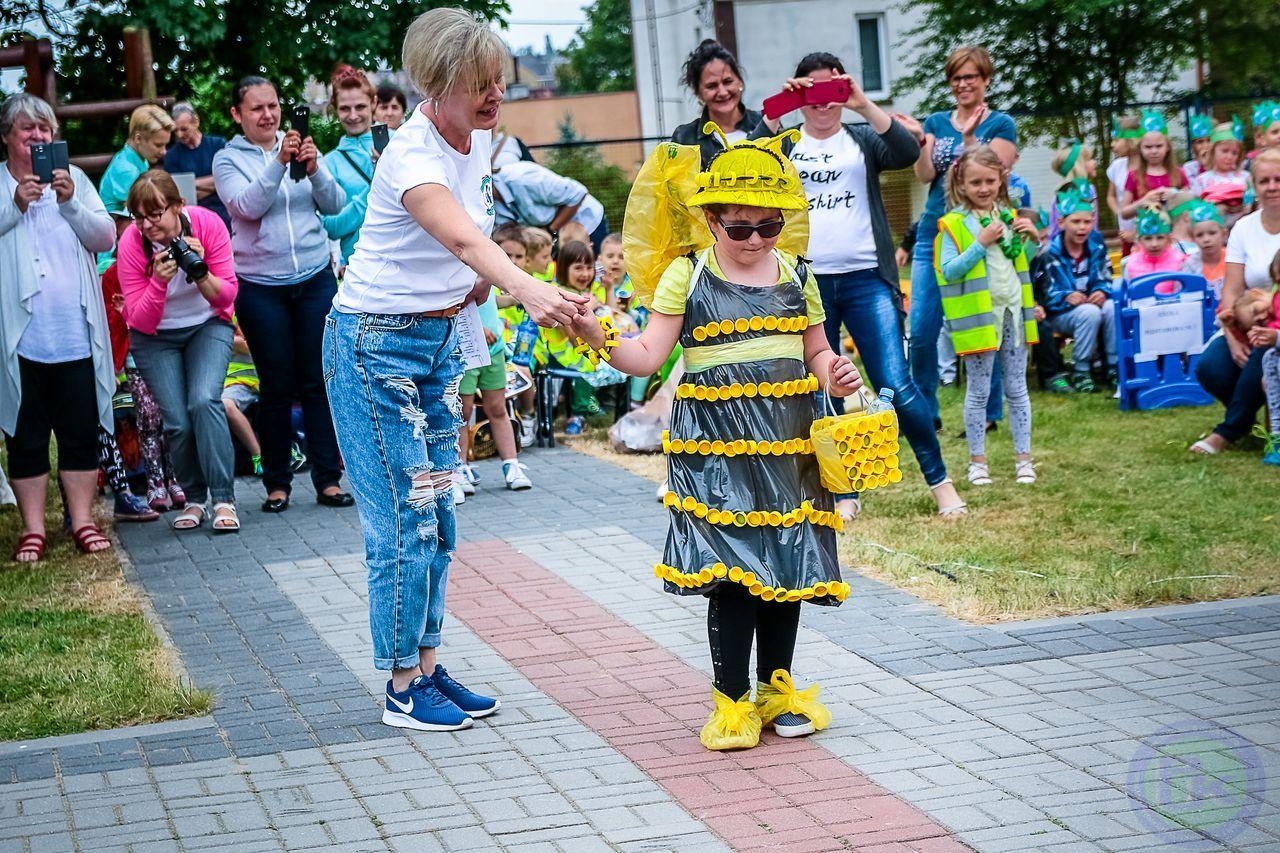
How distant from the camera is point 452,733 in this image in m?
5.04

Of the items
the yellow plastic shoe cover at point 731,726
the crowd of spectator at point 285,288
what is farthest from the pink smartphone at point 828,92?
the yellow plastic shoe cover at point 731,726

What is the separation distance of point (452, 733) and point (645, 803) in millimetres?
950

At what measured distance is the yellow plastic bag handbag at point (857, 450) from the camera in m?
4.67

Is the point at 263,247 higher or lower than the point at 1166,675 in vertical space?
higher

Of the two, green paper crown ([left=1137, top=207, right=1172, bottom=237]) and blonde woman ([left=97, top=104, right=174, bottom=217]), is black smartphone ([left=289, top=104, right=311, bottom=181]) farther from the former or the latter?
green paper crown ([left=1137, top=207, right=1172, bottom=237])

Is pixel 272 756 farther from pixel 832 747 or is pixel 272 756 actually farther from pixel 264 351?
pixel 264 351

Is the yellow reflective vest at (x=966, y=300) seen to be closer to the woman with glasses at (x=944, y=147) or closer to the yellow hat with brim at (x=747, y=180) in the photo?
the woman with glasses at (x=944, y=147)

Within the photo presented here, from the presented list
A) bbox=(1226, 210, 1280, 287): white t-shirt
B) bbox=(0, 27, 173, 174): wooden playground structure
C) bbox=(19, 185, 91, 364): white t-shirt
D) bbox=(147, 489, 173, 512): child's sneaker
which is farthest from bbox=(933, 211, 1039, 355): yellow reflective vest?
bbox=(0, 27, 173, 174): wooden playground structure

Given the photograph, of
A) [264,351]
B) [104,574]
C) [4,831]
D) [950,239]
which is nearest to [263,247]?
[264,351]

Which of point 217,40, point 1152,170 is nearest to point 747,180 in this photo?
point 1152,170

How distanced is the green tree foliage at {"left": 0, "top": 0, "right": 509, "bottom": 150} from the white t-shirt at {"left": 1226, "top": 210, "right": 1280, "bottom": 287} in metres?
9.26

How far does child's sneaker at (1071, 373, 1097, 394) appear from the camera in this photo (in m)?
12.3

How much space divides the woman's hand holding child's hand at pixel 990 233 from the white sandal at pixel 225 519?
446 centimetres

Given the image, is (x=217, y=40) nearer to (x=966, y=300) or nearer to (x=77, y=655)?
(x=966, y=300)
